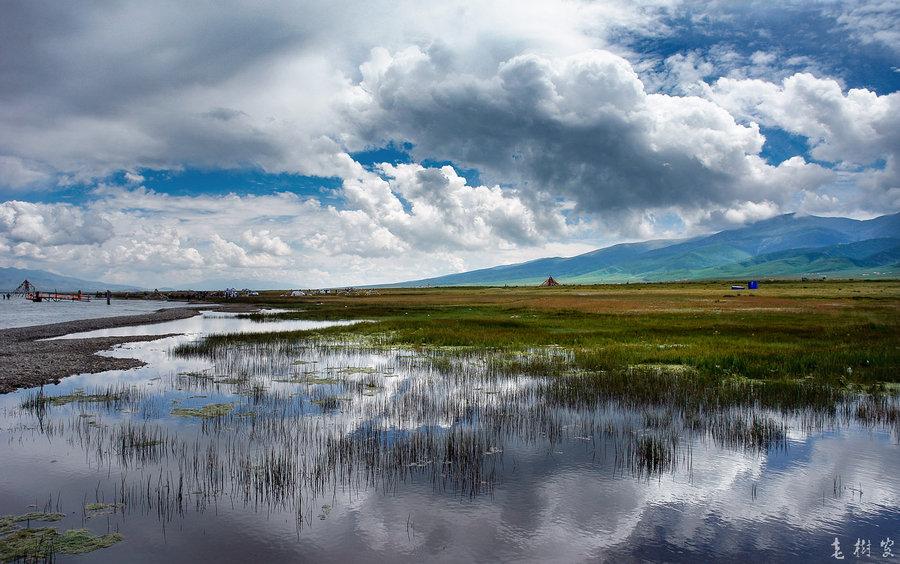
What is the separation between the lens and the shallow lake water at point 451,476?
1002 cm

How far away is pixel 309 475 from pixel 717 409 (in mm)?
15158

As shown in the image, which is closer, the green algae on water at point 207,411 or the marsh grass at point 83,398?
the green algae on water at point 207,411

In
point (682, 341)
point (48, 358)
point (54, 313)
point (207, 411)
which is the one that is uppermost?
point (54, 313)

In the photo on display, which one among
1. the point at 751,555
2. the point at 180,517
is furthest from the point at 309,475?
the point at 751,555

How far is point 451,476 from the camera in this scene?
42.8 feet

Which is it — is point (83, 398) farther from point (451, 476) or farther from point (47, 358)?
point (451, 476)

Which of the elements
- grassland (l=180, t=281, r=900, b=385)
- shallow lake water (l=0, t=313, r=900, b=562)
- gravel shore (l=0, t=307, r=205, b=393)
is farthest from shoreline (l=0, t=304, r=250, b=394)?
grassland (l=180, t=281, r=900, b=385)

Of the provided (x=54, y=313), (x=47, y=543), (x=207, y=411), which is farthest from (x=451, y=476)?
(x=54, y=313)

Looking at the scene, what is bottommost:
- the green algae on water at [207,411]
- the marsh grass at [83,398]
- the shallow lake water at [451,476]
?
the shallow lake water at [451,476]

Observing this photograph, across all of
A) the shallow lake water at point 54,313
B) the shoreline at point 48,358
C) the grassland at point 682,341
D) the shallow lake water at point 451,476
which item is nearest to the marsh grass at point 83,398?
the shallow lake water at point 451,476

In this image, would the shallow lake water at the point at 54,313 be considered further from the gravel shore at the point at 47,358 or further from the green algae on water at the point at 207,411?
the green algae on water at the point at 207,411

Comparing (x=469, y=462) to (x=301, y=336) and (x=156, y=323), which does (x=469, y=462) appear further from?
(x=156, y=323)

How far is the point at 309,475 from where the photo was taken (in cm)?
1298

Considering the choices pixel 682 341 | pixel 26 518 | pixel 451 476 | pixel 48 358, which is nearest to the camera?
pixel 26 518
